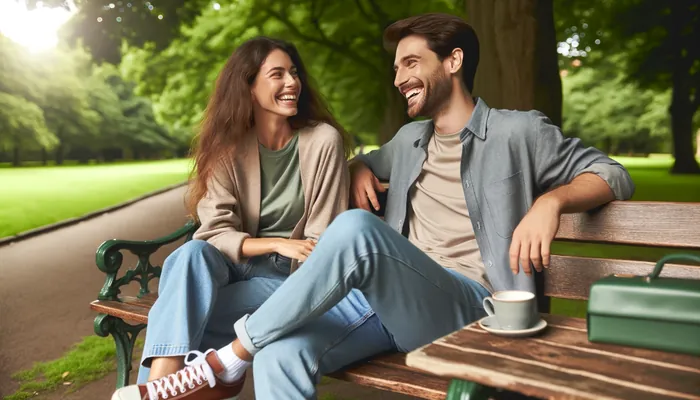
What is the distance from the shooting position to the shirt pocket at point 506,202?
9.34 feet

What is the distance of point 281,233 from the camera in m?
3.34

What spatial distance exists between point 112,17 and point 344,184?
1209 centimetres

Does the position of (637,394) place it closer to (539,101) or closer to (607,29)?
(539,101)

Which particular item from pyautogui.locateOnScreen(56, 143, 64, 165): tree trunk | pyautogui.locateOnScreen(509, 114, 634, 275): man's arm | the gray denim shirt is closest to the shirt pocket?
the gray denim shirt

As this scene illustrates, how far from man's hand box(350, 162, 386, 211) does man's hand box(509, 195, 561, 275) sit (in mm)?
1044

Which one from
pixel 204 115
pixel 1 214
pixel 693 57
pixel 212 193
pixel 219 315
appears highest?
pixel 693 57

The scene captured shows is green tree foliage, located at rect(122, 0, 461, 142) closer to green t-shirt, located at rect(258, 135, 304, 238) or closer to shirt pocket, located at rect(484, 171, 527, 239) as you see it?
green t-shirt, located at rect(258, 135, 304, 238)

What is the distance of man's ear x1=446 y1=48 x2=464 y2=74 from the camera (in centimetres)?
308

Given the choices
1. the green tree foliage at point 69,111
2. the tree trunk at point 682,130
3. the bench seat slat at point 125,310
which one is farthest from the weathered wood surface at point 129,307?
the tree trunk at point 682,130

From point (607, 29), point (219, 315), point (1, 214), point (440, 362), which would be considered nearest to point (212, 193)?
point (219, 315)

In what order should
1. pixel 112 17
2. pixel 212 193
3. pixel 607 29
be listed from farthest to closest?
pixel 607 29
pixel 112 17
pixel 212 193

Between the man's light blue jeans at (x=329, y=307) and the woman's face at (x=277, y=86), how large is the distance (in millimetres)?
816

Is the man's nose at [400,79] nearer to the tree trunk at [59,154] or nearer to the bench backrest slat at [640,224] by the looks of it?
the bench backrest slat at [640,224]

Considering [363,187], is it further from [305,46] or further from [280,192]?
[305,46]
